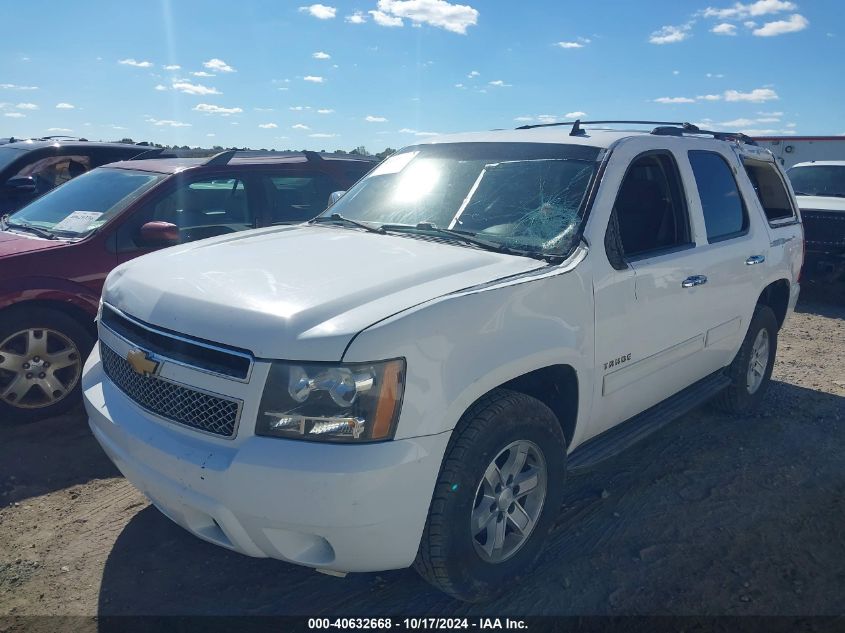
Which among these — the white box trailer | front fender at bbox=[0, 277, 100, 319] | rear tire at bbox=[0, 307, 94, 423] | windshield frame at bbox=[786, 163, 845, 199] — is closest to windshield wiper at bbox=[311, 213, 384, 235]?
front fender at bbox=[0, 277, 100, 319]

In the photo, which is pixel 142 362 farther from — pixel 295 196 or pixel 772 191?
pixel 772 191

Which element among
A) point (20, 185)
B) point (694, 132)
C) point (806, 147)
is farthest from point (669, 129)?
point (806, 147)

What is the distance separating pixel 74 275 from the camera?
466 centimetres

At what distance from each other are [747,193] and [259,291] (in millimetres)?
3545

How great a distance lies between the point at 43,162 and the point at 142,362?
5634 mm

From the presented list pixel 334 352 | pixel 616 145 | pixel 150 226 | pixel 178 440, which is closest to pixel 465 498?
pixel 334 352

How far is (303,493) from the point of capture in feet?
7.36

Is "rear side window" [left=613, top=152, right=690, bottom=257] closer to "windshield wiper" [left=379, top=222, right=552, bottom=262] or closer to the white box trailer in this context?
"windshield wiper" [left=379, top=222, right=552, bottom=262]

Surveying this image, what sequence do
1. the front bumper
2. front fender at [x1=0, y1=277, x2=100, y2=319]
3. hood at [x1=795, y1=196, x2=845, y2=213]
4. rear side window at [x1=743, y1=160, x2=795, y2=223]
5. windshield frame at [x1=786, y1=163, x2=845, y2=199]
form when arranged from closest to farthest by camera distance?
1. the front bumper
2. front fender at [x1=0, y1=277, x2=100, y2=319]
3. rear side window at [x1=743, y1=160, x2=795, y2=223]
4. hood at [x1=795, y1=196, x2=845, y2=213]
5. windshield frame at [x1=786, y1=163, x2=845, y2=199]

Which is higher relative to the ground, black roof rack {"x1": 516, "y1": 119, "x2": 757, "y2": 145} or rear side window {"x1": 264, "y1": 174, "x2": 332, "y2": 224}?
black roof rack {"x1": 516, "y1": 119, "x2": 757, "y2": 145}

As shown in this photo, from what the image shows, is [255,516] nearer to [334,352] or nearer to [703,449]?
[334,352]

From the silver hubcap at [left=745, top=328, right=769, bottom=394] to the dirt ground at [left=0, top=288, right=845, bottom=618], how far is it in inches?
20.6

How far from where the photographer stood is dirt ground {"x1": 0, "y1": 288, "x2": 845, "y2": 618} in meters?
2.89

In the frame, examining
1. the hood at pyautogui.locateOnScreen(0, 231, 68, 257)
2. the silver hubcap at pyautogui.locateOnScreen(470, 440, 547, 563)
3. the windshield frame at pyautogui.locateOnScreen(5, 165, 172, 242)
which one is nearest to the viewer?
the silver hubcap at pyautogui.locateOnScreen(470, 440, 547, 563)
